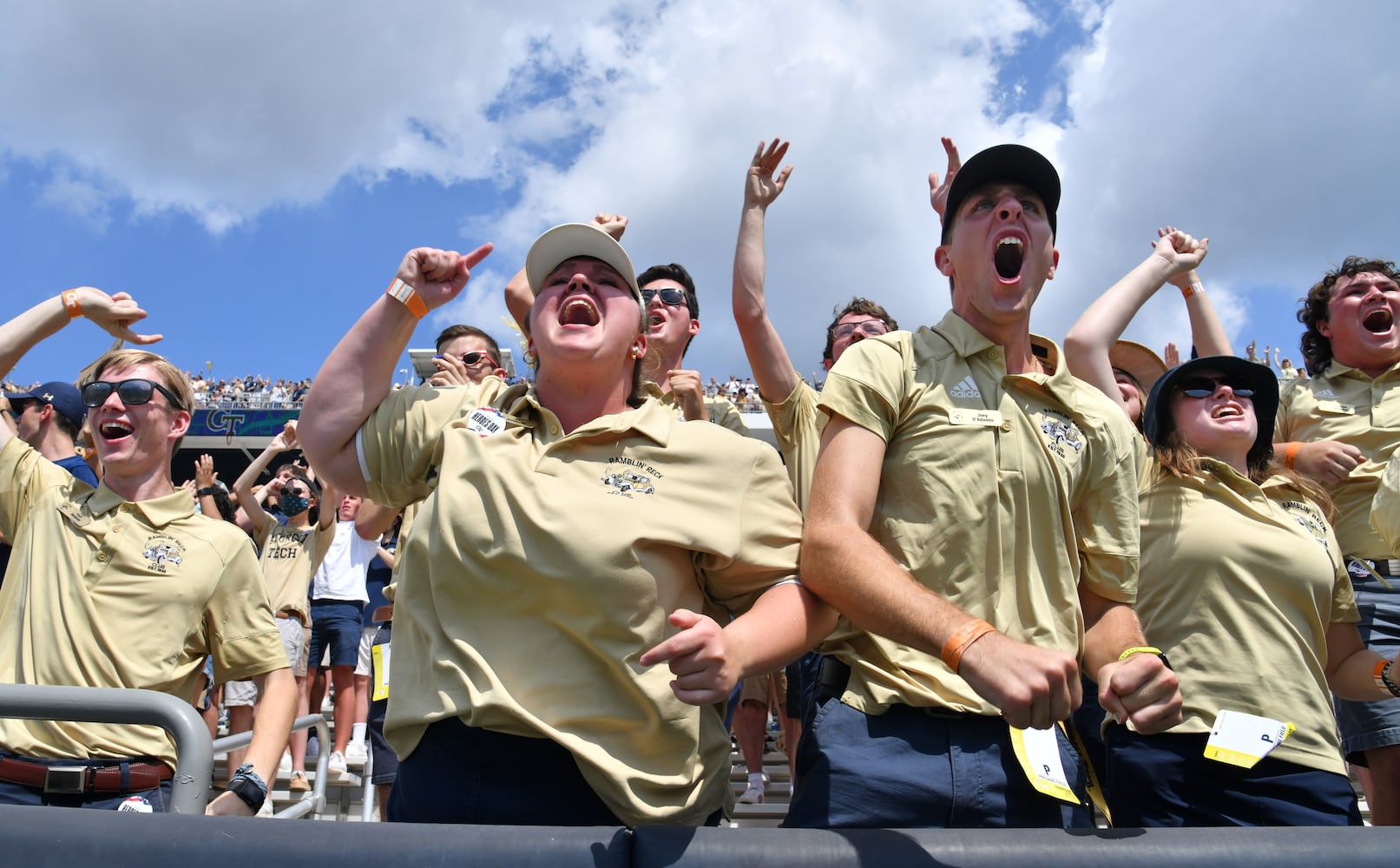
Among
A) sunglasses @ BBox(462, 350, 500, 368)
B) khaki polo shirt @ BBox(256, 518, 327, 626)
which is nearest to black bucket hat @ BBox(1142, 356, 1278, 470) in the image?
sunglasses @ BBox(462, 350, 500, 368)

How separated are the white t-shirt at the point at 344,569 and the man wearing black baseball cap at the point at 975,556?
6137mm

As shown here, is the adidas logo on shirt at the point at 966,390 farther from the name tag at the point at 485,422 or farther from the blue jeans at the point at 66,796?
the blue jeans at the point at 66,796

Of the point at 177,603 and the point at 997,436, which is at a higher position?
the point at 997,436

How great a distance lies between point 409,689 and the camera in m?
1.87

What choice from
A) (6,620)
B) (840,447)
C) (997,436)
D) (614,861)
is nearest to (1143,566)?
(997,436)

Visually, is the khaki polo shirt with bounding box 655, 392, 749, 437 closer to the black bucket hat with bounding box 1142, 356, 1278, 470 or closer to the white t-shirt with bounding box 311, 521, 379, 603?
the black bucket hat with bounding box 1142, 356, 1278, 470

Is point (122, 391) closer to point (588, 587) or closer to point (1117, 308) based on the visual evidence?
point (588, 587)

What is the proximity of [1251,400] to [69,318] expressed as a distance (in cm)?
422

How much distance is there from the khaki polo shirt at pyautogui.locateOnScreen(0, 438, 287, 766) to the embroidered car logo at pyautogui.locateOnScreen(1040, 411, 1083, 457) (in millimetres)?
2490

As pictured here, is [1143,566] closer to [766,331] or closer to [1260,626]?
[1260,626]

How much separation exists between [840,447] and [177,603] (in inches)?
89.8

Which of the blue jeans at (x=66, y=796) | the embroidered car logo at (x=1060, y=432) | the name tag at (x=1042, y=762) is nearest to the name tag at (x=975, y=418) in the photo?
the embroidered car logo at (x=1060, y=432)

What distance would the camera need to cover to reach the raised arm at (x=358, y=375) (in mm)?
2086

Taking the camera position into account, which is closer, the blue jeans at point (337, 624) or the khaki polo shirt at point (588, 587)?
the khaki polo shirt at point (588, 587)
